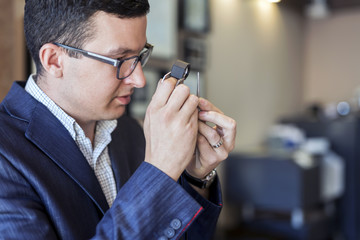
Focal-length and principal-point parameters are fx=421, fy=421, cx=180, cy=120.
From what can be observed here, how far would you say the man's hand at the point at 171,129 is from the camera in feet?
3.49

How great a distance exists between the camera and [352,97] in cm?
553

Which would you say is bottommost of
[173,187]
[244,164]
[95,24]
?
[244,164]

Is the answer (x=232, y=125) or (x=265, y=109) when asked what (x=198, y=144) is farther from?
(x=265, y=109)

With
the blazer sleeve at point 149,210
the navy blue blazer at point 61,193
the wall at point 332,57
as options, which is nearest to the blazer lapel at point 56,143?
the navy blue blazer at point 61,193

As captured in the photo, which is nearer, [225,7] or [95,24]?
[95,24]

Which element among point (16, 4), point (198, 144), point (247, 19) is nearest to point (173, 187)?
point (198, 144)

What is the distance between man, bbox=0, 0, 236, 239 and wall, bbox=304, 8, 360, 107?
15.6 feet

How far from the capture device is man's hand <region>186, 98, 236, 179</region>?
3.92 ft

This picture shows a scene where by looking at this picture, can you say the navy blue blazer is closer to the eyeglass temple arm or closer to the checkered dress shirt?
the checkered dress shirt

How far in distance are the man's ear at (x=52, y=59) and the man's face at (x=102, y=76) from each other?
22 millimetres

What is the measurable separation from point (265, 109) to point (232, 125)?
381cm

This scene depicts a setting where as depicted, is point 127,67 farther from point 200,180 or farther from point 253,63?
point 253,63

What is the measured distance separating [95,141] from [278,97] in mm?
4131

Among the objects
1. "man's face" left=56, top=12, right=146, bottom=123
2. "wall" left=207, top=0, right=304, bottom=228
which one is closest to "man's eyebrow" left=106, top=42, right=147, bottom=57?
"man's face" left=56, top=12, right=146, bottom=123
